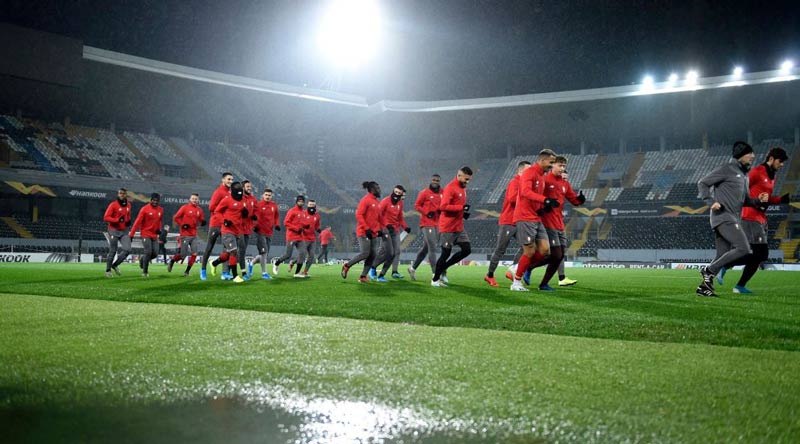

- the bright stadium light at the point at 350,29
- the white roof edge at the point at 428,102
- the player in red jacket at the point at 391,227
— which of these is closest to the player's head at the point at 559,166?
the player in red jacket at the point at 391,227

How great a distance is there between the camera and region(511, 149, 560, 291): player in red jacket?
30.3 ft

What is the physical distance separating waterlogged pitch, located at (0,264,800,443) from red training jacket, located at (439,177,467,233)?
5.59 metres

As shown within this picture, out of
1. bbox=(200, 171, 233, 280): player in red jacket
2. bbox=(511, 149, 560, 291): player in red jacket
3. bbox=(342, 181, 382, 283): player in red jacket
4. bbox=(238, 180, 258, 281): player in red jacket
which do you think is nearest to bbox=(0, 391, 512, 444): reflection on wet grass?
bbox=(511, 149, 560, 291): player in red jacket

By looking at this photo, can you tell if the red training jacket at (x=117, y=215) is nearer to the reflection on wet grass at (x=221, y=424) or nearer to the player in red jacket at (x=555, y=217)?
the player in red jacket at (x=555, y=217)

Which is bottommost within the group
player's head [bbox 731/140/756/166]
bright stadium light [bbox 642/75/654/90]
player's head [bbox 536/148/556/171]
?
player's head [bbox 536/148/556/171]

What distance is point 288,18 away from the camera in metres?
29.2

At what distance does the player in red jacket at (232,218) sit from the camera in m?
12.4

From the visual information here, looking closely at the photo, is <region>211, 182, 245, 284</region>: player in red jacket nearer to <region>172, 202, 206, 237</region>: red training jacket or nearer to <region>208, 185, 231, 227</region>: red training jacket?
<region>208, 185, 231, 227</region>: red training jacket

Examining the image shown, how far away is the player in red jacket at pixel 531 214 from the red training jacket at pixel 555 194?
0.91m

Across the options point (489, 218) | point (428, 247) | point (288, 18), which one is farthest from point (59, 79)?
point (489, 218)

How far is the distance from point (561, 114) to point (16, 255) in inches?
1374

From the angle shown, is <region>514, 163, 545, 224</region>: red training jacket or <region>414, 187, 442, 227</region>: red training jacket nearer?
<region>514, 163, 545, 224</region>: red training jacket

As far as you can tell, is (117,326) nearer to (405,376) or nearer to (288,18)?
(405,376)

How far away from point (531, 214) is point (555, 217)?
4.73 ft
